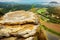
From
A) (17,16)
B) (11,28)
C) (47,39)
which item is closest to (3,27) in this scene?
(11,28)

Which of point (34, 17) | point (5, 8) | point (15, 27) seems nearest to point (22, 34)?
point (15, 27)

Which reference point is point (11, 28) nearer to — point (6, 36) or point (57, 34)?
point (6, 36)

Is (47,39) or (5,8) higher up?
(5,8)

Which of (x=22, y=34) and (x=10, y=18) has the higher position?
(x=10, y=18)

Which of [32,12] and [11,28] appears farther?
[32,12]

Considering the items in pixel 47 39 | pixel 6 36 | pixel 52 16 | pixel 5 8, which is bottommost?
pixel 47 39

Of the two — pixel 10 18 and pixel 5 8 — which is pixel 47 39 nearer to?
pixel 10 18
